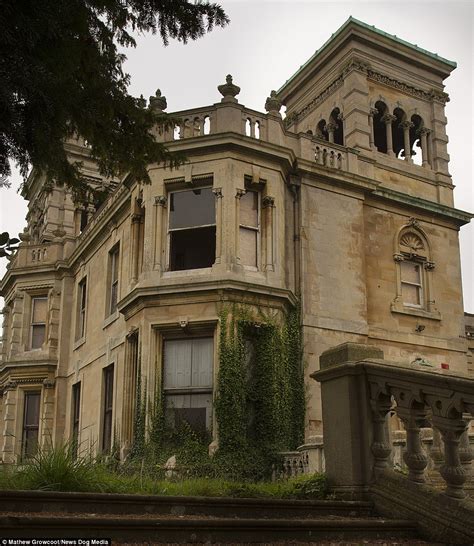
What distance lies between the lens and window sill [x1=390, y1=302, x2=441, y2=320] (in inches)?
740

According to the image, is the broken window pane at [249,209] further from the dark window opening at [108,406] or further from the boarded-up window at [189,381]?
the dark window opening at [108,406]

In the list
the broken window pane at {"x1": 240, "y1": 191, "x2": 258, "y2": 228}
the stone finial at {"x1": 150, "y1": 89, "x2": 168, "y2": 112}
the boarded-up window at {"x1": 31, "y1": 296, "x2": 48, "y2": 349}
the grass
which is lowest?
the grass

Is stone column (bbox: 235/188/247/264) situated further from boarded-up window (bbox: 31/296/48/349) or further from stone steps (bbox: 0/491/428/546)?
boarded-up window (bbox: 31/296/48/349)

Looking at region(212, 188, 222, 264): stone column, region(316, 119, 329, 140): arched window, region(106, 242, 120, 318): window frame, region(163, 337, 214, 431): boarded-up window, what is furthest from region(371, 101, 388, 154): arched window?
region(163, 337, 214, 431): boarded-up window

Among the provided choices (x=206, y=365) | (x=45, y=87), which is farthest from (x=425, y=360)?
(x=45, y=87)

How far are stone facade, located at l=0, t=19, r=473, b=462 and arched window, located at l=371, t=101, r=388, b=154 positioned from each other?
7 centimetres

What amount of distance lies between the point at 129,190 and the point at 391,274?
7.23 m

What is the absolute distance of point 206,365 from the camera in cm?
1545

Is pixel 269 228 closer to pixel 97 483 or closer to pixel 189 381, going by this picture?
pixel 189 381

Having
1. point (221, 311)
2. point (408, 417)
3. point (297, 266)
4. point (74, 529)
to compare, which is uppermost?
point (297, 266)

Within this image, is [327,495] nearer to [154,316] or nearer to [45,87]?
[45,87]

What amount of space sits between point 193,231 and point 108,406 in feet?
18.6

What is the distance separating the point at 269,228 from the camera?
16.7 metres

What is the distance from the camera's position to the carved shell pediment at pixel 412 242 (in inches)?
778
